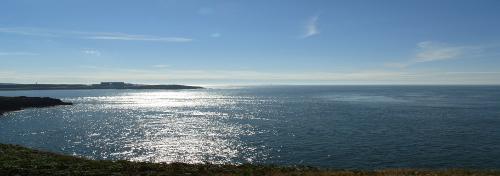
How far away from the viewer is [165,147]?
2355 inches

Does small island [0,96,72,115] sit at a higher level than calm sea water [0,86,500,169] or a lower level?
higher

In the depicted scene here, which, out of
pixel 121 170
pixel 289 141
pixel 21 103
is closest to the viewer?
pixel 121 170

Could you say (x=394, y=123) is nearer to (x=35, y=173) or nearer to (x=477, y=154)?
(x=477, y=154)

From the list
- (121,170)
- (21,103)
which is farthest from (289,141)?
(21,103)

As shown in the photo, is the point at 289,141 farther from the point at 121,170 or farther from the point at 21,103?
the point at 21,103

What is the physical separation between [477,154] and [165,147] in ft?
121

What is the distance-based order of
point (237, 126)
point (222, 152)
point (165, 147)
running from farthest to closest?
point (237, 126) → point (165, 147) → point (222, 152)

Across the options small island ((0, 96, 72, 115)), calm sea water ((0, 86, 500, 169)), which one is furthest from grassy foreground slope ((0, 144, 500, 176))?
small island ((0, 96, 72, 115))

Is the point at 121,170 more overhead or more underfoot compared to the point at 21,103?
more underfoot

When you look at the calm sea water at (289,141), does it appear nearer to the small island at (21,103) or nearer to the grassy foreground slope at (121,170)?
the grassy foreground slope at (121,170)

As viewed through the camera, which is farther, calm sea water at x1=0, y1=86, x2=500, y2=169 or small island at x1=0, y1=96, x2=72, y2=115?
small island at x1=0, y1=96, x2=72, y2=115

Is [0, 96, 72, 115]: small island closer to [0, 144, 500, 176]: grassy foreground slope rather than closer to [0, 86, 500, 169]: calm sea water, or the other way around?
[0, 86, 500, 169]: calm sea water

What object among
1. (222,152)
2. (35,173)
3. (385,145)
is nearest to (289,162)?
(222,152)

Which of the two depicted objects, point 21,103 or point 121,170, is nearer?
point 121,170
